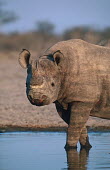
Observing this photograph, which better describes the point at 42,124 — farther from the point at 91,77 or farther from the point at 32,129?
the point at 91,77

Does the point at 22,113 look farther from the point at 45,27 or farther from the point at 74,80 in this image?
the point at 45,27

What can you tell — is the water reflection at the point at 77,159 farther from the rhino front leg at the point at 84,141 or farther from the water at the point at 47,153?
the rhino front leg at the point at 84,141

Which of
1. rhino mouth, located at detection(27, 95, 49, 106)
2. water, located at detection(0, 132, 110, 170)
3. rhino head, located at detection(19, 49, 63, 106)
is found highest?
rhino head, located at detection(19, 49, 63, 106)

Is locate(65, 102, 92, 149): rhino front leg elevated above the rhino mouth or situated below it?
below

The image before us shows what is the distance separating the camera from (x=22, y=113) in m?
19.5

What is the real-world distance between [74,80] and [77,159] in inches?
69.2

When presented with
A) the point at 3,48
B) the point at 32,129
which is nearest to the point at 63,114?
the point at 32,129

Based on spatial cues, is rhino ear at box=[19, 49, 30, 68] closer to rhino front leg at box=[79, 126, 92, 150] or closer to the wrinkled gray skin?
the wrinkled gray skin

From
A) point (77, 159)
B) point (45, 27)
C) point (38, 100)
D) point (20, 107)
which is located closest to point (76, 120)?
point (38, 100)

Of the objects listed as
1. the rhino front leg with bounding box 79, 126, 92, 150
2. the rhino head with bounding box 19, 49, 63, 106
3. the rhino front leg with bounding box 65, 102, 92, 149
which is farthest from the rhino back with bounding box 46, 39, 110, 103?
the rhino front leg with bounding box 79, 126, 92, 150

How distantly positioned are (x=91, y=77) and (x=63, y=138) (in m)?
2.51

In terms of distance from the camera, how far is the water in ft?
37.5

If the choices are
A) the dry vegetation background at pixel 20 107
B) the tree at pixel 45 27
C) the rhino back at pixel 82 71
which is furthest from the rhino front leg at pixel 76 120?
the tree at pixel 45 27

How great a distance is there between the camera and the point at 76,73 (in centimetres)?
1346
